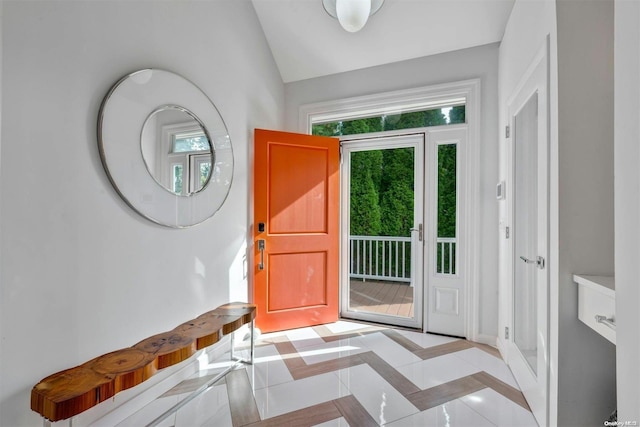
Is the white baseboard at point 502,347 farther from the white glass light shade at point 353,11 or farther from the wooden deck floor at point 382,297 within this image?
the white glass light shade at point 353,11

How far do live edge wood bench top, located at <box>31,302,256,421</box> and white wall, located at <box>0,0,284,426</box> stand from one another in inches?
4.5

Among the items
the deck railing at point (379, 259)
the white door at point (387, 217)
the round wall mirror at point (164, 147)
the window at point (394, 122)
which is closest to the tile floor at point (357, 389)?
the white door at point (387, 217)

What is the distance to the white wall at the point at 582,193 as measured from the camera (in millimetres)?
1357

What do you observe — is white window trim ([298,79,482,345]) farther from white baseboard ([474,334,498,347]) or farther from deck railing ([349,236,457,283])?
deck railing ([349,236,457,283])

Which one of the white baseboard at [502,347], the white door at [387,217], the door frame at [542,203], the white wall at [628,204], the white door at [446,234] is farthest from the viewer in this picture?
the white door at [387,217]

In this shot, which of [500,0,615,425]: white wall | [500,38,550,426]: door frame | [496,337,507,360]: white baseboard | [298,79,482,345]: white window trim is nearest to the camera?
[500,0,615,425]: white wall

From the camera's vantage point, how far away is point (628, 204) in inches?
23.9

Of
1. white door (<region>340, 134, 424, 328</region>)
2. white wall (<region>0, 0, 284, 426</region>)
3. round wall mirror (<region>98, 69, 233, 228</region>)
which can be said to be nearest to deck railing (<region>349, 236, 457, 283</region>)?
white door (<region>340, 134, 424, 328</region>)

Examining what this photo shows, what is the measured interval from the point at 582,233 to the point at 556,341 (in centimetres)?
51

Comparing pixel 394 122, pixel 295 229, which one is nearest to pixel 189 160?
pixel 295 229

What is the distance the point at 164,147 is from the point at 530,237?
2.36m

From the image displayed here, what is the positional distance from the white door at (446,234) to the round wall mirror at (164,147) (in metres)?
1.95

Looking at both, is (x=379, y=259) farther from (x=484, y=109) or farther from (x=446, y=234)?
(x=484, y=109)

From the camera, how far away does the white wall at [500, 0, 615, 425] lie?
136 cm
